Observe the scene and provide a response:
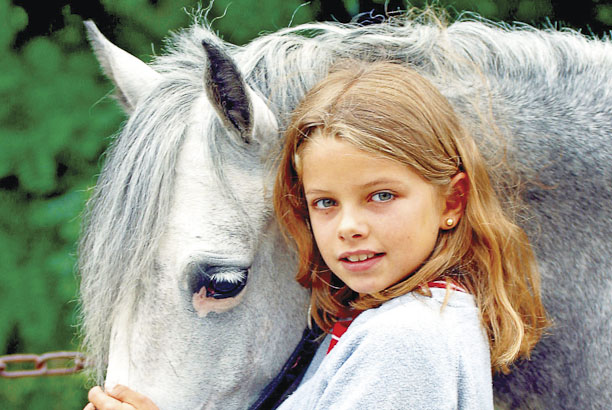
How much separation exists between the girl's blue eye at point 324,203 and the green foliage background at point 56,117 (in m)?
1.54

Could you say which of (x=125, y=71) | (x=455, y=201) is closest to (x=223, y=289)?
(x=455, y=201)

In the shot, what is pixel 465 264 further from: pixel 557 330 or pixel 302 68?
pixel 302 68

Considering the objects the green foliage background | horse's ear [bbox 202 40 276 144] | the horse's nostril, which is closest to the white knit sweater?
the horse's nostril

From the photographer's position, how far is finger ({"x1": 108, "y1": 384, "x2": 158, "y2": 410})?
1.29 m

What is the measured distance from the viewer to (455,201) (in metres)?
1.18

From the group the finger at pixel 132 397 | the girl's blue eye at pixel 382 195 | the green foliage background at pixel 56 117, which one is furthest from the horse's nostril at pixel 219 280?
the green foliage background at pixel 56 117

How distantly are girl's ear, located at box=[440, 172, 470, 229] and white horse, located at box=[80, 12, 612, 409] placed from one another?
0.25 meters

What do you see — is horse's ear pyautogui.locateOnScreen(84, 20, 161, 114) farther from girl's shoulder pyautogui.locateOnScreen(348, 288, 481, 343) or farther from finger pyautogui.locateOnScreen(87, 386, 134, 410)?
girl's shoulder pyautogui.locateOnScreen(348, 288, 481, 343)

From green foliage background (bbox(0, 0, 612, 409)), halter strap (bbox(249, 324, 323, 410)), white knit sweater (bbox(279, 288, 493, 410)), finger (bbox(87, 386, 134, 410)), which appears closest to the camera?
white knit sweater (bbox(279, 288, 493, 410))

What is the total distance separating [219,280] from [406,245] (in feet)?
1.37

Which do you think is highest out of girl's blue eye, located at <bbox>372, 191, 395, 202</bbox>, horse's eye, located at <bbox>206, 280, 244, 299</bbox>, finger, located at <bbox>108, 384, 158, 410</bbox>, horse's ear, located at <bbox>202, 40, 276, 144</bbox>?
horse's ear, located at <bbox>202, 40, 276, 144</bbox>

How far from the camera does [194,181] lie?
1.34 meters

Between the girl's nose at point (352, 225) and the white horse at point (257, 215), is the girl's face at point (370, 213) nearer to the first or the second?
the girl's nose at point (352, 225)

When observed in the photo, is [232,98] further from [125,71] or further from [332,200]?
[125,71]
